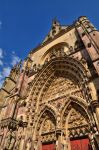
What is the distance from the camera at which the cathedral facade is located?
7.18m

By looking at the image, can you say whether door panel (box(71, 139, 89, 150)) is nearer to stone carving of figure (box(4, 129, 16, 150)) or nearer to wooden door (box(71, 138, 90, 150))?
wooden door (box(71, 138, 90, 150))

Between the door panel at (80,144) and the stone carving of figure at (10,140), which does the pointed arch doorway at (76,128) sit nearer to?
the door panel at (80,144)

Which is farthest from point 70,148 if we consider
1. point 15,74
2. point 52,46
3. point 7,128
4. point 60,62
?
point 15,74

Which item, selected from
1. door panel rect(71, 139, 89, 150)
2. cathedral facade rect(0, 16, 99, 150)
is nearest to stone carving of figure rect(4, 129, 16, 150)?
cathedral facade rect(0, 16, 99, 150)

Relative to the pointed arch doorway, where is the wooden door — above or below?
below

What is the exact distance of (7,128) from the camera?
8.59 m

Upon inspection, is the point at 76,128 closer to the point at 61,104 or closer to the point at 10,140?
the point at 61,104

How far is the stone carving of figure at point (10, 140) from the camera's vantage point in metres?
8.04

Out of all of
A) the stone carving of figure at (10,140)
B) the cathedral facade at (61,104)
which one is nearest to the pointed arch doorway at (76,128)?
the cathedral facade at (61,104)

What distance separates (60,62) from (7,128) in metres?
5.01

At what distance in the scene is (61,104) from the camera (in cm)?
858

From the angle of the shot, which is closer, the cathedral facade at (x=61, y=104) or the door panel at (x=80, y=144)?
the door panel at (x=80, y=144)

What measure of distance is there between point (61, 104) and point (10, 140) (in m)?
3.30

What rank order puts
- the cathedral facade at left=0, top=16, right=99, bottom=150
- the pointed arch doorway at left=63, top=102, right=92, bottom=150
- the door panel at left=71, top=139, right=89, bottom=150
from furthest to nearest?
the cathedral facade at left=0, top=16, right=99, bottom=150
the pointed arch doorway at left=63, top=102, right=92, bottom=150
the door panel at left=71, top=139, right=89, bottom=150
